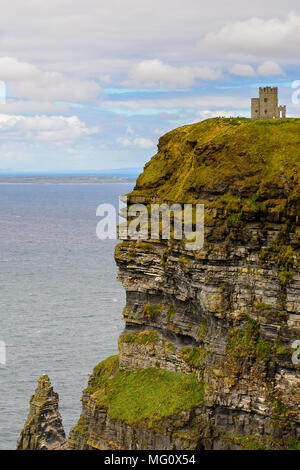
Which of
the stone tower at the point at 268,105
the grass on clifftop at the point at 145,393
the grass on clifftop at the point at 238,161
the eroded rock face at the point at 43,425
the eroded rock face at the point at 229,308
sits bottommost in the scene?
the eroded rock face at the point at 43,425

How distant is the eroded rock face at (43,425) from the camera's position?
75000 mm

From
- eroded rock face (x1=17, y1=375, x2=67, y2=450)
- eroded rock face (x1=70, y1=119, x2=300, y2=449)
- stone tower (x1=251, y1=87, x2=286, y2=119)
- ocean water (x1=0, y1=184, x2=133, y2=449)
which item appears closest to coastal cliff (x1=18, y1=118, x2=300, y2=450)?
eroded rock face (x1=70, y1=119, x2=300, y2=449)

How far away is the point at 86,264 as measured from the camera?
18400 cm

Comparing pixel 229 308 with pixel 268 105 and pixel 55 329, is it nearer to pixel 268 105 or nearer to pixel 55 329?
pixel 268 105

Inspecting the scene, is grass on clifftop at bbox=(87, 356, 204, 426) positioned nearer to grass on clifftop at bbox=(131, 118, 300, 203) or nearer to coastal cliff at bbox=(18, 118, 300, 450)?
coastal cliff at bbox=(18, 118, 300, 450)

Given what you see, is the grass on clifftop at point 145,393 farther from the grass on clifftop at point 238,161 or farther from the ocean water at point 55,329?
the ocean water at point 55,329

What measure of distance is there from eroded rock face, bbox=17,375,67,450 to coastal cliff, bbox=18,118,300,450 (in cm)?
516

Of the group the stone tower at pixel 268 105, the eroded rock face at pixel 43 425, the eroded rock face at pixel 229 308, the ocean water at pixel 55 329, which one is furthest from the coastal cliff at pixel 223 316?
the ocean water at pixel 55 329

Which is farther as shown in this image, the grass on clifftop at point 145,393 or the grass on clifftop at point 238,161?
the grass on clifftop at point 145,393

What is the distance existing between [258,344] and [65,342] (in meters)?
60.7

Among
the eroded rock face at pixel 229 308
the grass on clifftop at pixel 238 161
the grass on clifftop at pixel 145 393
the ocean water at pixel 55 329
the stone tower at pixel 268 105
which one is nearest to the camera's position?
the eroded rock face at pixel 229 308

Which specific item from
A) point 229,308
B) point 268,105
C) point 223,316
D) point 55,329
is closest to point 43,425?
point 223,316

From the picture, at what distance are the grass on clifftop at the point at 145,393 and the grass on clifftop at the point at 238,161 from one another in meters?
16.5
